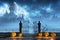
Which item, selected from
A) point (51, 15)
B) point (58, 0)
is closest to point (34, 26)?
point (51, 15)

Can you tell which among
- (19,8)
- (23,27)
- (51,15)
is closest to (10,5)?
(19,8)

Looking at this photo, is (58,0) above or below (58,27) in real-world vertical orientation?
above

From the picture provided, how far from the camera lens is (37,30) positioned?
424cm

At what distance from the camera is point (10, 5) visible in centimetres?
427

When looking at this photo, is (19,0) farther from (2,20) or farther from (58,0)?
(58,0)

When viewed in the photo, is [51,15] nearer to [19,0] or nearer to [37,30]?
[37,30]

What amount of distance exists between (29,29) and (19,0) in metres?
0.62

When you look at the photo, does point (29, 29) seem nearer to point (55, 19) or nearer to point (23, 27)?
point (23, 27)

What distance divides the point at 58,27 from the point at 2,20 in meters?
1.15

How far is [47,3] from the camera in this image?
4.27 metres

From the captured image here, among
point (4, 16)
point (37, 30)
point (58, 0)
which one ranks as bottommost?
point (37, 30)

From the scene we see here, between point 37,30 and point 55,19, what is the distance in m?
0.44

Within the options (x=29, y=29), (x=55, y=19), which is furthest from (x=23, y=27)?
(x=55, y=19)

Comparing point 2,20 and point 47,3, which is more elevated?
point 47,3
